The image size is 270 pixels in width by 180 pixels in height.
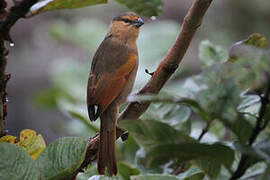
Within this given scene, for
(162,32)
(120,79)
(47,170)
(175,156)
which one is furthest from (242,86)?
(162,32)

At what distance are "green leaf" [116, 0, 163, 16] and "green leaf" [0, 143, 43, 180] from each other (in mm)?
394

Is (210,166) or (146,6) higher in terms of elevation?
(146,6)

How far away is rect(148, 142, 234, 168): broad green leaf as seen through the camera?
27.3 inches

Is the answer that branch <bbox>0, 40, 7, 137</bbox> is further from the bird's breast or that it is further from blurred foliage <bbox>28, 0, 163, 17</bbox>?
the bird's breast

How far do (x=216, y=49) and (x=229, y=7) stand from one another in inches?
185

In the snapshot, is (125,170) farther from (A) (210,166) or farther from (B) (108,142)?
(A) (210,166)

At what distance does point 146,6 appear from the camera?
100 centimetres

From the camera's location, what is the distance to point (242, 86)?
2.17ft

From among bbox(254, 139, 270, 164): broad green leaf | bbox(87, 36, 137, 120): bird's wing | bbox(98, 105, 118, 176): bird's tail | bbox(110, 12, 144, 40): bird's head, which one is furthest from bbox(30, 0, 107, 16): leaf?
bbox(110, 12, 144, 40): bird's head

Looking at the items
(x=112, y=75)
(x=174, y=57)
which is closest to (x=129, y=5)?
(x=174, y=57)

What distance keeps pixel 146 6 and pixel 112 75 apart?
1055 millimetres

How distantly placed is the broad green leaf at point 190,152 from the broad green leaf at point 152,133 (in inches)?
1.0

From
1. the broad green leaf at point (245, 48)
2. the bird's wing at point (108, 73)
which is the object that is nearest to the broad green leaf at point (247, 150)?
the broad green leaf at point (245, 48)

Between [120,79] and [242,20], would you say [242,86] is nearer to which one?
[120,79]
